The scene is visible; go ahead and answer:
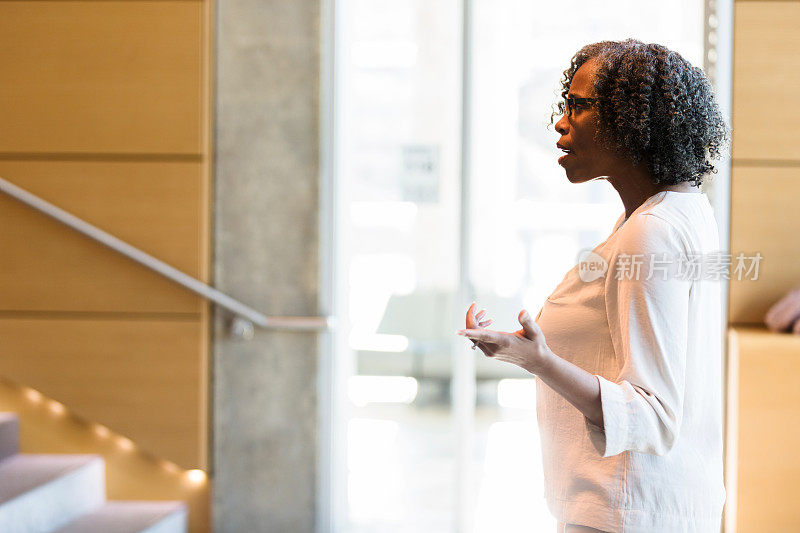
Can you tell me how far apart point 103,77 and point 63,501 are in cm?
176

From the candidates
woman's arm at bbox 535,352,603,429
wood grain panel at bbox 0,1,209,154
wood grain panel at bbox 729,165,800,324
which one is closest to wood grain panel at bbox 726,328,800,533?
wood grain panel at bbox 729,165,800,324

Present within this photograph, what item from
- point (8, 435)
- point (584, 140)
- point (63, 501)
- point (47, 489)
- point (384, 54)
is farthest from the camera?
point (384, 54)

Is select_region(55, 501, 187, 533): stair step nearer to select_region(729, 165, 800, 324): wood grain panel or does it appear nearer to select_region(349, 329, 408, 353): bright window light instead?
select_region(349, 329, 408, 353): bright window light

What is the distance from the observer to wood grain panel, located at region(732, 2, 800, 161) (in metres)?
2.96

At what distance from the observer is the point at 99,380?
3.15 m

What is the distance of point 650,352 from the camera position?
107 cm

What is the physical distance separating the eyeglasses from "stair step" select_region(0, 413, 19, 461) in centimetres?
281

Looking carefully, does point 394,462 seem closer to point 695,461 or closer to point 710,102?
point 695,461

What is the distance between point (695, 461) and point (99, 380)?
2.67 metres

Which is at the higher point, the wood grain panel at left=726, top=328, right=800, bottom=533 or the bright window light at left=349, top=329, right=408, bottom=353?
the bright window light at left=349, top=329, right=408, bottom=353

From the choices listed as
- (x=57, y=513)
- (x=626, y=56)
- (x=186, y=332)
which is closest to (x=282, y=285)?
(x=186, y=332)

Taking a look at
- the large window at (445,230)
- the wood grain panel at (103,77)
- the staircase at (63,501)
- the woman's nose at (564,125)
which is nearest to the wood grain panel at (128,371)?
the staircase at (63,501)

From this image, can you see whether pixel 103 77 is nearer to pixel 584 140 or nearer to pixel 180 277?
pixel 180 277

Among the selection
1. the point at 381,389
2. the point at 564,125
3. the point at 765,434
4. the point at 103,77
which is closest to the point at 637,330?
the point at 564,125
